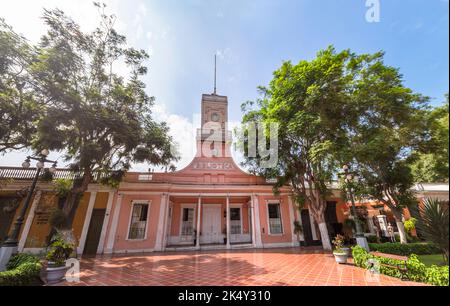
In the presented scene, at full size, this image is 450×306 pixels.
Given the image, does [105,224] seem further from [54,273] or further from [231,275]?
[231,275]

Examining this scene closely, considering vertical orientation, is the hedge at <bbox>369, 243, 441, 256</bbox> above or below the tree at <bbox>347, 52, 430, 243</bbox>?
below

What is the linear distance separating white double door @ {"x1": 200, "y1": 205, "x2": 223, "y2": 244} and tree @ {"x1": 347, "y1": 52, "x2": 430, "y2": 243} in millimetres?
9781

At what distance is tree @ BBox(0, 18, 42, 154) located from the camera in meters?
7.05

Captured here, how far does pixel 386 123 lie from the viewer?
29.8 ft

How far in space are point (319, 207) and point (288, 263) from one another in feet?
16.0

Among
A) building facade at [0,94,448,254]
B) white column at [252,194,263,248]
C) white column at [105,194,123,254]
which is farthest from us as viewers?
white column at [252,194,263,248]

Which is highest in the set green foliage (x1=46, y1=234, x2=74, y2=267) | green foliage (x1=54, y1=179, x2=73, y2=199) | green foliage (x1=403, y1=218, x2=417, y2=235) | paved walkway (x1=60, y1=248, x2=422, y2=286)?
green foliage (x1=54, y1=179, x2=73, y2=199)

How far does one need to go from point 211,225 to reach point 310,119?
10263mm

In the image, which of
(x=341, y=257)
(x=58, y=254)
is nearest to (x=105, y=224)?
(x=58, y=254)

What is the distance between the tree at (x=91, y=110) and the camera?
25.4 ft

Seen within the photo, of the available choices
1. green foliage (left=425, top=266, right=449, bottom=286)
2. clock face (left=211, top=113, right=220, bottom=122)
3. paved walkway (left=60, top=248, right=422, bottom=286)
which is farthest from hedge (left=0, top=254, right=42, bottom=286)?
clock face (left=211, top=113, right=220, bottom=122)

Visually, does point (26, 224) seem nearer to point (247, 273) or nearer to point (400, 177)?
point (247, 273)

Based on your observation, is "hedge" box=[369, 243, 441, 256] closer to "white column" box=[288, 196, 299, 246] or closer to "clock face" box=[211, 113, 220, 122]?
"white column" box=[288, 196, 299, 246]

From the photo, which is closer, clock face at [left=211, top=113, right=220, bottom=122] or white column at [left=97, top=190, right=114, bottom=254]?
white column at [left=97, top=190, right=114, bottom=254]
